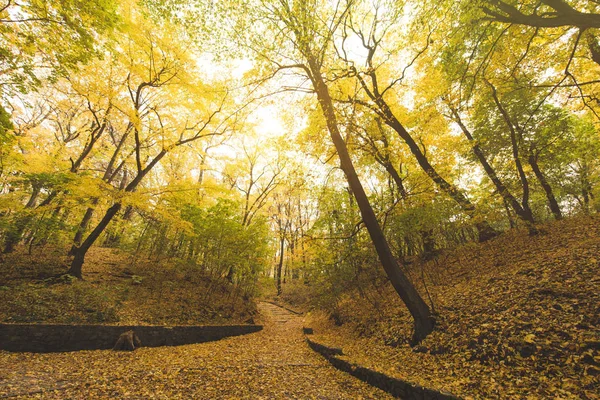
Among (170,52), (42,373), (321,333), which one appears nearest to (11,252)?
(42,373)

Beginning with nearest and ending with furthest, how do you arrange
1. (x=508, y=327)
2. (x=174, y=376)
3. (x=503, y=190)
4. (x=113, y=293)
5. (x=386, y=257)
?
(x=508, y=327), (x=174, y=376), (x=386, y=257), (x=113, y=293), (x=503, y=190)

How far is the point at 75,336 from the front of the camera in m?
5.97

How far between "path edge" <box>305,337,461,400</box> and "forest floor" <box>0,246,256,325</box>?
19.8 ft

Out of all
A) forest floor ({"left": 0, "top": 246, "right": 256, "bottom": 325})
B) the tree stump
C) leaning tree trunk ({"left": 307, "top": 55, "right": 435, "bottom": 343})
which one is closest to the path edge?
leaning tree trunk ({"left": 307, "top": 55, "right": 435, "bottom": 343})

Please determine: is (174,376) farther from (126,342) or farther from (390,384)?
(390,384)

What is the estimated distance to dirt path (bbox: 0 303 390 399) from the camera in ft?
12.7

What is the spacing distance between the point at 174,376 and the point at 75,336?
3617mm

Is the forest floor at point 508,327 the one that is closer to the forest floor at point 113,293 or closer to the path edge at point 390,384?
the path edge at point 390,384

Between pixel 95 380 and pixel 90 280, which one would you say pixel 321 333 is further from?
pixel 90 280

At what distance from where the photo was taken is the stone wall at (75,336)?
5480 mm

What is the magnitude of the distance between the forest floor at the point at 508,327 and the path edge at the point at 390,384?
0.18 metres

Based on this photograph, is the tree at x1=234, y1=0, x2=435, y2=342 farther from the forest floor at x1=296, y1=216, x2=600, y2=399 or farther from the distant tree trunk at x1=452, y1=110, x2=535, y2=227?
the distant tree trunk at x1=452, y1=110, x2=535, y2=227

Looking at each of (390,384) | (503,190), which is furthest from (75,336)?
(503,190)

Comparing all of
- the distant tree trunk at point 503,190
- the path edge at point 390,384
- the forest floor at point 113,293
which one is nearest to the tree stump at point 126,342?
the forest floor at point 113,293
